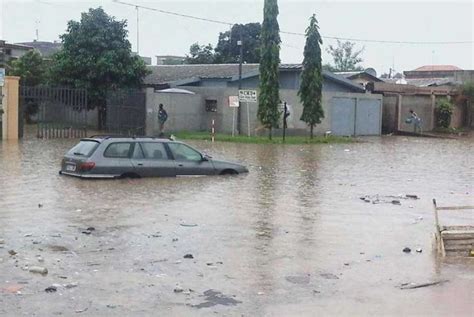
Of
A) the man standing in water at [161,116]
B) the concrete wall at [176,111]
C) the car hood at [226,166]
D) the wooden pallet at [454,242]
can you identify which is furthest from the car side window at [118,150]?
the concrete wall at [176,111]

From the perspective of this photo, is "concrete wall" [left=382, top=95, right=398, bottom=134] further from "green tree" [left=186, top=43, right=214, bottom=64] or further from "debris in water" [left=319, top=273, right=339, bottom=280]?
"debris in water" [left=319, top=273, right=339, bottom=280]

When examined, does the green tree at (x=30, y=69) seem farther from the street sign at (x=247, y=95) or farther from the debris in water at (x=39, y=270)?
the debris in water at (x=39, y=270)

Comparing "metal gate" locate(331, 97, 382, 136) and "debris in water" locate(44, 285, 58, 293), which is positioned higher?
"metal gate" locate(331, 97, 382, 136)

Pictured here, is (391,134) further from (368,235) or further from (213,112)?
(368,235)

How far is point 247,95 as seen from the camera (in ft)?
125

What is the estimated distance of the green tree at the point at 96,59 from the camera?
1634 inches

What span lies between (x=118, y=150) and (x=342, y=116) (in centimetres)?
2743

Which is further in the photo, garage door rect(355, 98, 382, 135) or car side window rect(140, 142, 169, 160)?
garage door rect(355, 98, 382, 135)

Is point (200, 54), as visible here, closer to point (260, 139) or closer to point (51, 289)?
point (260, 139)

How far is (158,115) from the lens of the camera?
3956 cm

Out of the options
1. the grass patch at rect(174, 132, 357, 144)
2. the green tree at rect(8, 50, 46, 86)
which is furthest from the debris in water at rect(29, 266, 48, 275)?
the green tree at rect(8, 50, 46, 86)

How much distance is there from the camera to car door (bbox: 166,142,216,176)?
20234 mm

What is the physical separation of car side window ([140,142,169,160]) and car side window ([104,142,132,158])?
0.43 m

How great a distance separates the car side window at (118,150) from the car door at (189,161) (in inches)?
47.9
